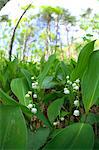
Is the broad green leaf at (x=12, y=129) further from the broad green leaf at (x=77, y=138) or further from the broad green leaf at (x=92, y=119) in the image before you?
the broad green leaf at (x=92, y=119)

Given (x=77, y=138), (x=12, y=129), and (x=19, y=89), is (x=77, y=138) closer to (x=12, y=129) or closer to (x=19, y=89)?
(x=12, y=129)

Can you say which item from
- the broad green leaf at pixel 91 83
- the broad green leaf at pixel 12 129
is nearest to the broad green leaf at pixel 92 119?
the broad green leaf at pixel 91 83

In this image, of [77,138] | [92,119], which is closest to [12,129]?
[77,138]

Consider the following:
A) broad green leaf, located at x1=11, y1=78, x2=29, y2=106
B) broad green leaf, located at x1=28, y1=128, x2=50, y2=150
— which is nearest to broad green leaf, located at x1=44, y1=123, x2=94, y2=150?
broad green leaf, located at x1=28, y1=128, x2=50, y2=150

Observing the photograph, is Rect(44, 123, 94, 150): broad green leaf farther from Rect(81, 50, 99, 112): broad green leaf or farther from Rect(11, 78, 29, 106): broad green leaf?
Rect(11, 78, 29, 106): broad green leaf

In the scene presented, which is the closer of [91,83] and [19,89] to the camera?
[91,83]
